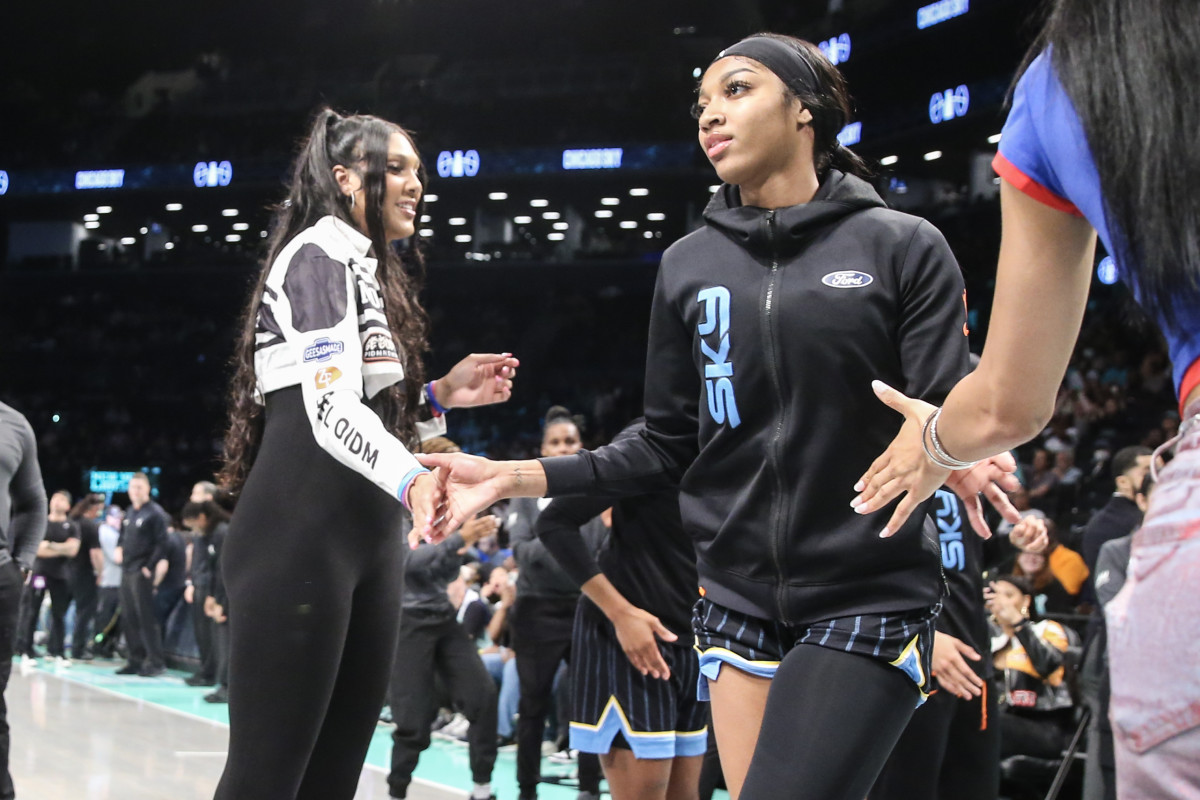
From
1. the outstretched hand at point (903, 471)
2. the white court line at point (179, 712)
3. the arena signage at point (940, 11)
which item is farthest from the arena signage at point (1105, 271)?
the outstretched hand at point (903, 471)

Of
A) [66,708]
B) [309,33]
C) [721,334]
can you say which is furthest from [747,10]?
[721,334]

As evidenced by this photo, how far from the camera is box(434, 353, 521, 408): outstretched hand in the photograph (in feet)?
9.70

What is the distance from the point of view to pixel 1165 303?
3.62 feet

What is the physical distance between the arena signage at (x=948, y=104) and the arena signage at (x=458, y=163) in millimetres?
9129

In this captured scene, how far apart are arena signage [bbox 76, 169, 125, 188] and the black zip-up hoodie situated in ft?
82.2

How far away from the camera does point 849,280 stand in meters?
2.10

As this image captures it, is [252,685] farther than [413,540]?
Yes

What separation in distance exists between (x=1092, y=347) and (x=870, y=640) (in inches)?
557

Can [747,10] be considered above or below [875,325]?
above

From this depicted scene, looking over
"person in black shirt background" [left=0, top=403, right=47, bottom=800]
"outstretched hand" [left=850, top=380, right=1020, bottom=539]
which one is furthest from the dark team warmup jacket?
"outstretched hand" [left=850, top=380, right=1020, bottom=539]

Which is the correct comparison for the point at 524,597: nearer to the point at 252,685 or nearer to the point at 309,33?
the point at 252,685

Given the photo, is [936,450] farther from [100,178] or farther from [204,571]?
[100,178]

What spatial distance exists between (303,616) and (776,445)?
967mm

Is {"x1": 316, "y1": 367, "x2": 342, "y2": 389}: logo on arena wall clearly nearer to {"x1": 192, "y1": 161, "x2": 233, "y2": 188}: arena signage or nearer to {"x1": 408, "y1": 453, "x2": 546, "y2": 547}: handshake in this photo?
{"x1": 408, "y1": 453, "x2": 546, "y2": 547}: handshake
